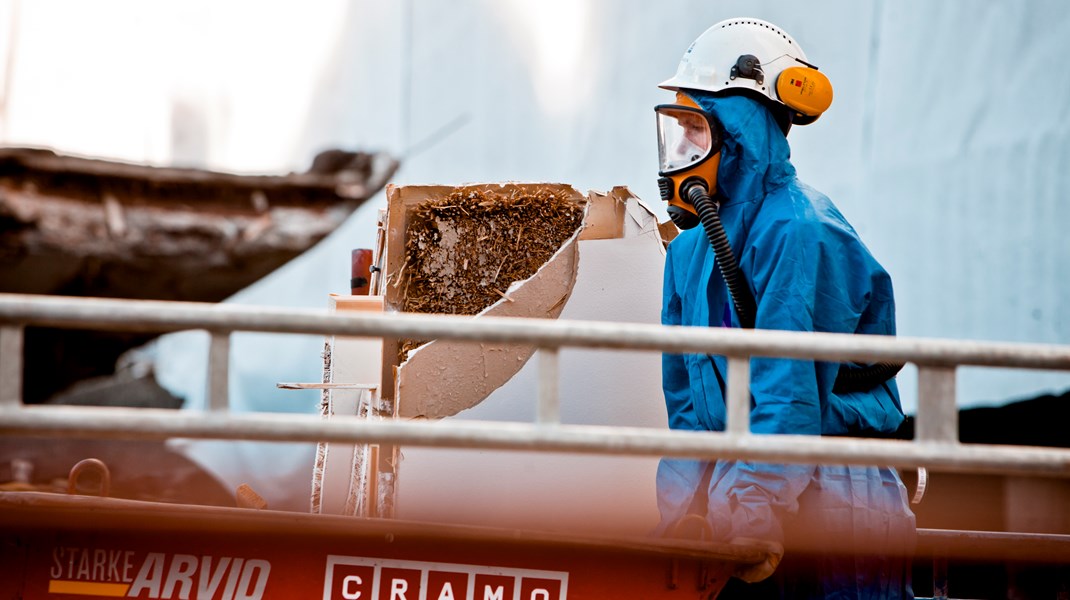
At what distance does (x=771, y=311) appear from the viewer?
2.39m

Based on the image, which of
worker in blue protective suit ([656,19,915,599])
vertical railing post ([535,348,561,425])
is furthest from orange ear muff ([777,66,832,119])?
vertical railing post ([535,348,561,425])

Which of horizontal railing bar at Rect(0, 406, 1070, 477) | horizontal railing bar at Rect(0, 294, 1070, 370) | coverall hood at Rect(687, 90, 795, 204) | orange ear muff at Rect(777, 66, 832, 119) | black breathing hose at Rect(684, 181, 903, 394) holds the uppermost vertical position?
orange ear muff at Rect(777, 66, 832, 119)

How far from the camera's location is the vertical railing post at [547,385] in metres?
1.58

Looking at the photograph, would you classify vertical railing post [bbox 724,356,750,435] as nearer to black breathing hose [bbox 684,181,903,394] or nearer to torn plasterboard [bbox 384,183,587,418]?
black breathing hose [bbox 684,181,903,394]

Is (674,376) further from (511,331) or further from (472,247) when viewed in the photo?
(511,331)

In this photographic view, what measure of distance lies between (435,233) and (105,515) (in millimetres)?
1280

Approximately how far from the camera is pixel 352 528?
1.98m

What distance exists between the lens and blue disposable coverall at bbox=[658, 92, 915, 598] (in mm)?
2287

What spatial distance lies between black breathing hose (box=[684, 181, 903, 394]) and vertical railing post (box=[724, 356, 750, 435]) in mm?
907

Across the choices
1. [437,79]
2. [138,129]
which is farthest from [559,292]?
[138,129]

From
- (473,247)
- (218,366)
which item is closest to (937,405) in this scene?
(218,366)

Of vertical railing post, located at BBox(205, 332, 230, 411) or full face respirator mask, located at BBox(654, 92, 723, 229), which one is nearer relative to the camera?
vertical railing post, located at BBox(205, 332, 230, 411)

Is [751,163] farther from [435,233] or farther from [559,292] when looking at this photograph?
[435,233]

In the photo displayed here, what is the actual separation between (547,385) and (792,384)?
0.87 m
